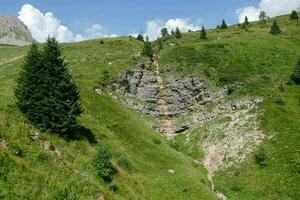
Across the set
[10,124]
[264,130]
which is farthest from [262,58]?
[10,124]

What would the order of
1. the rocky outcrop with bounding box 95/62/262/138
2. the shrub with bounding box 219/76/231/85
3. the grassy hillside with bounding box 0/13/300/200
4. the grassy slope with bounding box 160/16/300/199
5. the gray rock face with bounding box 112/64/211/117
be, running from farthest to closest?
1. the shrub with bounding box 219/76/231/85
2. the gray rock face with bounding box 112/64/211/117
3. the rocky outcrop with bounding box 95/62/262/138
4. the grassy slope with bounding box 160/16/300/199
5. the grassy hillside with bounding box 0/13/300/200

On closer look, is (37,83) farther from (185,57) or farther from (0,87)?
(185,57)

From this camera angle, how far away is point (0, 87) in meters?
59.3

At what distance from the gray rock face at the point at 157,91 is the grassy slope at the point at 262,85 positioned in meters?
3.28

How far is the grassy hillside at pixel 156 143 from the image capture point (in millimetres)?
36375

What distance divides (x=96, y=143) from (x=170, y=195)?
12.1m

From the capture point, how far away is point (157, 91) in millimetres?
86438

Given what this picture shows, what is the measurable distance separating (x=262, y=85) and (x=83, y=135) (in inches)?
1700

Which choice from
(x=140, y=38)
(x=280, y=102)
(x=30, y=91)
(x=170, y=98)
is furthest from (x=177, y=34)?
(x=30, y=91)

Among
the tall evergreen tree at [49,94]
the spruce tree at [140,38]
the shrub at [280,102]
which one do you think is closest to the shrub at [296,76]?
the shrub at [280,102]

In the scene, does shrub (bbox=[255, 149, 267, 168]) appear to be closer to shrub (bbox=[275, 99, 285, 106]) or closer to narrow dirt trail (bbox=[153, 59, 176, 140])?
shrub (bbox=[275, 99, 285, 106])

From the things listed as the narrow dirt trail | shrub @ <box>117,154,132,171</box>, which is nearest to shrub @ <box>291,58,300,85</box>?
the narrow dirt trail

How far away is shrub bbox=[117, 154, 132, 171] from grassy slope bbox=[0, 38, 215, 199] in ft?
2.44

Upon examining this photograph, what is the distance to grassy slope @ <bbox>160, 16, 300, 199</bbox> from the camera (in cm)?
5425
